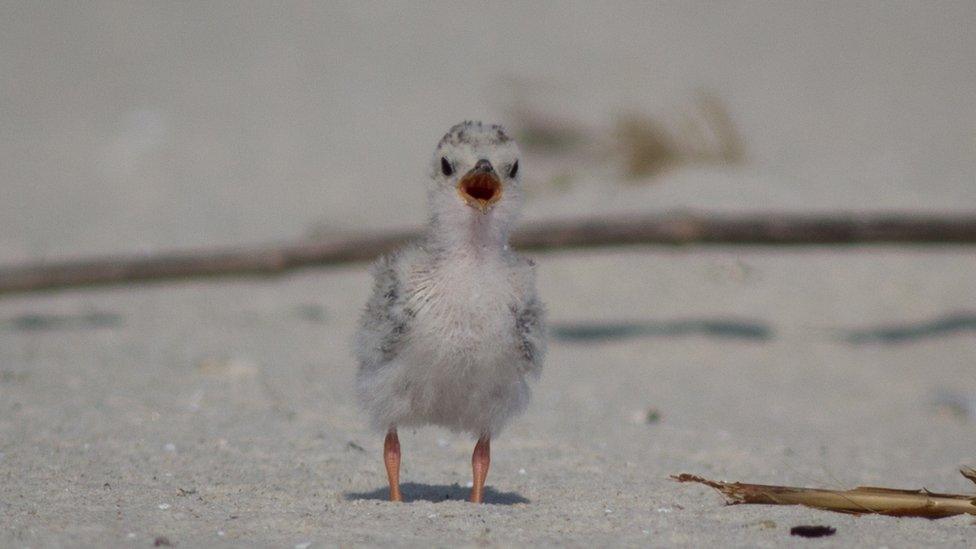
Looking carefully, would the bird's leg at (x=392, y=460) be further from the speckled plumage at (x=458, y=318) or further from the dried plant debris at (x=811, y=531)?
the dried plant debris at (x=811, y=531)

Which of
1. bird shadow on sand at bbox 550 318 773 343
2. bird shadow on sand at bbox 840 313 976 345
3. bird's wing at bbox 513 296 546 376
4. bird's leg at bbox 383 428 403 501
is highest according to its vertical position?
bird shadow on sand at bbox 840 313 976 345

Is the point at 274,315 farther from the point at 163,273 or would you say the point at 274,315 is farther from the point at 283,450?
the point at 283,450

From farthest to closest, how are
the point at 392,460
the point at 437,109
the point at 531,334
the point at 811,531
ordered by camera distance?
1. the point at 437,109
2. the point at 392,460
3. the point at 531,334
4. the point at 811,531

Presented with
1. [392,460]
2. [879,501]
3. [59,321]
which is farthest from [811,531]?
[59,321]

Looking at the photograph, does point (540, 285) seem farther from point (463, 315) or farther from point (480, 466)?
point (463, 315)

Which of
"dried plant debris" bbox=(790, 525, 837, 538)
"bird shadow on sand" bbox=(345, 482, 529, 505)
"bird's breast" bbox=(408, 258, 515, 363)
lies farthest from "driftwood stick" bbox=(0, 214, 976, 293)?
"dried plant debris" bbox=(790, 525, 837, 538)

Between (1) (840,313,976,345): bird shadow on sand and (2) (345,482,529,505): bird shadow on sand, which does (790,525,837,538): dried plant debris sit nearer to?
(2) (345,482,529,505): bird shadow on sand

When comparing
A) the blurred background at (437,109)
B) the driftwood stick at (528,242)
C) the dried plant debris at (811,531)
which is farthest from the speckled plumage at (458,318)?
the blurred background at (437,109)
